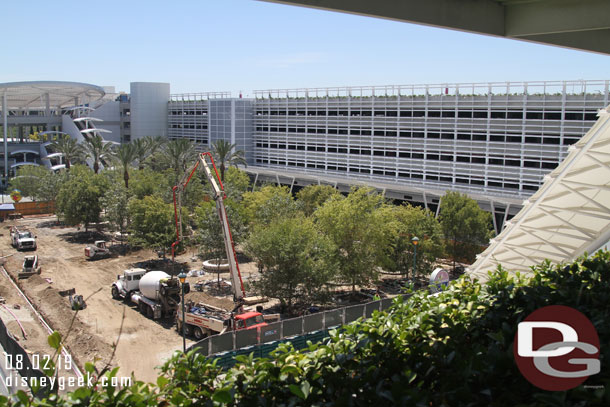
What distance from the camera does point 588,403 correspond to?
470 cm

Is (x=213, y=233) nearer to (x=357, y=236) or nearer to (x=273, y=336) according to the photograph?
(x=357, y=236)

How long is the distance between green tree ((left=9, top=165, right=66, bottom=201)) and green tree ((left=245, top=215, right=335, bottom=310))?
35.8 metres

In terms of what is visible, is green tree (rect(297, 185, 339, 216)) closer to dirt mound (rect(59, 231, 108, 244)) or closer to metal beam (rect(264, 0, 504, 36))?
dirt mound (rect(59, 231, 108, 244))

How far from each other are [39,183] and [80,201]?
14.8 meters

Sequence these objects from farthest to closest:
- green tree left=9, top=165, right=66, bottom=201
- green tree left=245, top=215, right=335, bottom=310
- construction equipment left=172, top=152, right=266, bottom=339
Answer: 1. green tree left=9, top=165, right=66, bottom=201
2. green tree left=245, top=215, right=335, bottom=310
3. construction equipment left=172, top=152, right=266, bottom=339

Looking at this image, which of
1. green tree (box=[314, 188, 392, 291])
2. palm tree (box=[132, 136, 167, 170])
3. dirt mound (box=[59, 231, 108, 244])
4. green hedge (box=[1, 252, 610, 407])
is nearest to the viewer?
green hedge (box=[1, 252, 610, 407])

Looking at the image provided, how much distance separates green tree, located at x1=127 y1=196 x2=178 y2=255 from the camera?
1506 inches

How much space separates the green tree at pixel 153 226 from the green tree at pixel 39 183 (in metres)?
21.4

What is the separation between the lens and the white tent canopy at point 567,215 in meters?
13.7

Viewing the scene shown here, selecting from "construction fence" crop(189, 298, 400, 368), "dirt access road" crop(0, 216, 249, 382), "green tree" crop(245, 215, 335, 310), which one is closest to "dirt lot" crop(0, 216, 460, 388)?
"dirt access road" crop(0, 216, 249, 382)

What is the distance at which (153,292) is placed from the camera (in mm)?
28703

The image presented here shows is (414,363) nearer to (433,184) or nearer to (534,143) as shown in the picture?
(534,143)

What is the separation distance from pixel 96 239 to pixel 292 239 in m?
28.5

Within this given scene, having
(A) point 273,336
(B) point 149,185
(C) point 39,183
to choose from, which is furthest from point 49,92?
(A) point 273,336
